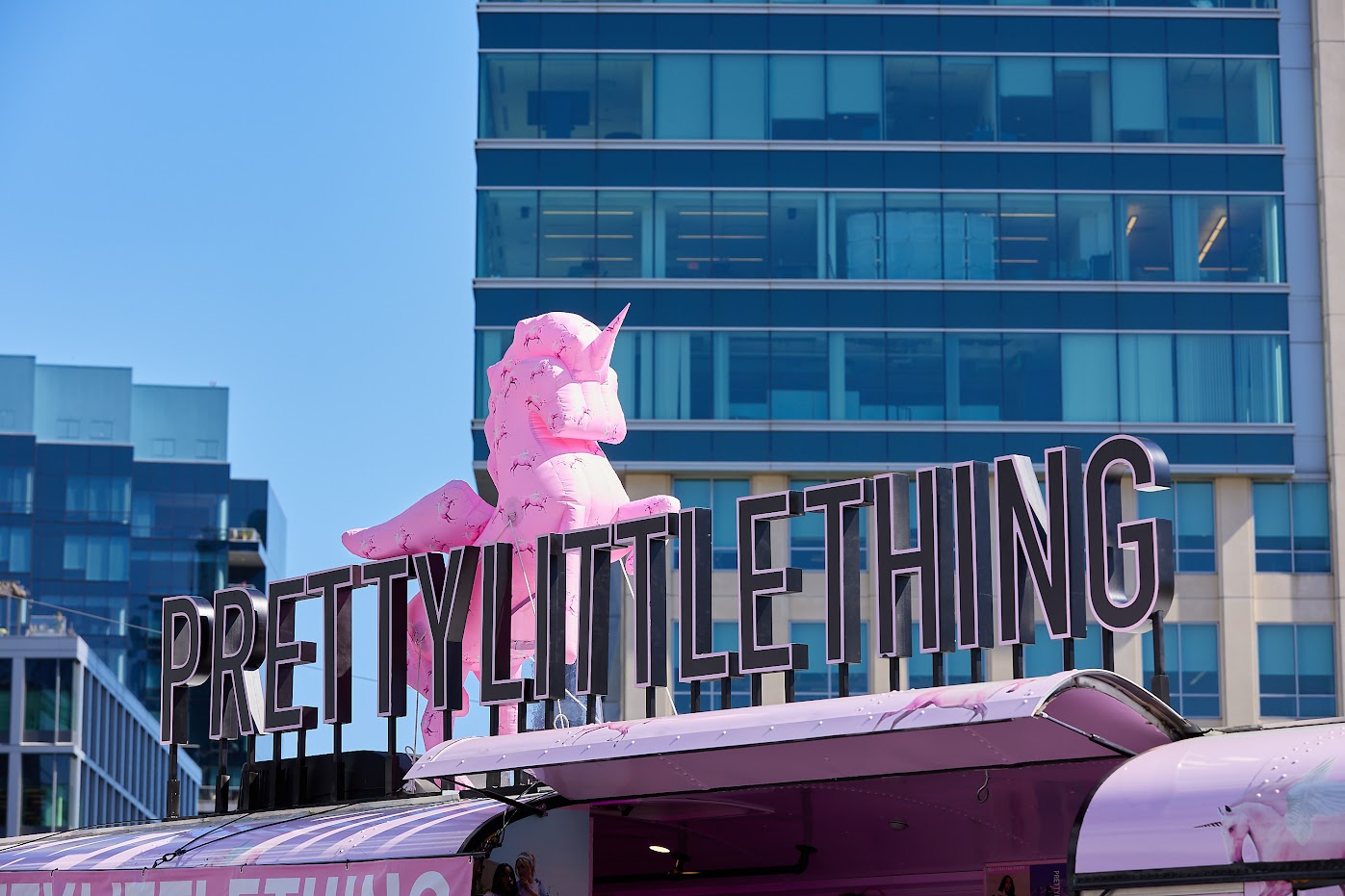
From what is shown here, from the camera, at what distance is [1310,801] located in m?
13.2

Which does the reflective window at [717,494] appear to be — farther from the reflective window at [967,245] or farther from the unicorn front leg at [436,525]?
the unicorn front leg at [436,525]

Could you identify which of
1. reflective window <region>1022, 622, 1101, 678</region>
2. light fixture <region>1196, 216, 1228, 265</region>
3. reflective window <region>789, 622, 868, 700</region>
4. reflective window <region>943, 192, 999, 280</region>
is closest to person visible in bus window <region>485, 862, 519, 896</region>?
reflective window <region>789, 622, 868, 700</region>

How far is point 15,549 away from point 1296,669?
319ft

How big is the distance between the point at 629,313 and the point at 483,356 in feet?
14.3

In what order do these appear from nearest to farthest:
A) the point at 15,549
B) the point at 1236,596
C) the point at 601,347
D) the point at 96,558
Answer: the point at 601,347, the point at 1236,596, the point at 15,549, the point at 96,558

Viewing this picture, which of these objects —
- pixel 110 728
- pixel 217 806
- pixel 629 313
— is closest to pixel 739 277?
pixel 629 313

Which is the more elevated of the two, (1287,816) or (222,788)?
(1287,816)

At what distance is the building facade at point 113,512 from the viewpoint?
457 feet

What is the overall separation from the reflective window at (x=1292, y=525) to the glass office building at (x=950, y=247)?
0.08 m

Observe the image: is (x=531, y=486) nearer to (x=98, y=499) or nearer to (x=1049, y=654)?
(x=1049, y=654)

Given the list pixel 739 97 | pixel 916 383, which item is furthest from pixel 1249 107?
pixel 739 97

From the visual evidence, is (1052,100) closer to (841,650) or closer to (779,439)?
(779,439)

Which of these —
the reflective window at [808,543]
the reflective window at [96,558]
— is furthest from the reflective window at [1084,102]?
the reflective window at [96,558]

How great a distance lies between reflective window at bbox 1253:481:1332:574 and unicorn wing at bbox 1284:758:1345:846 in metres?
50.5
